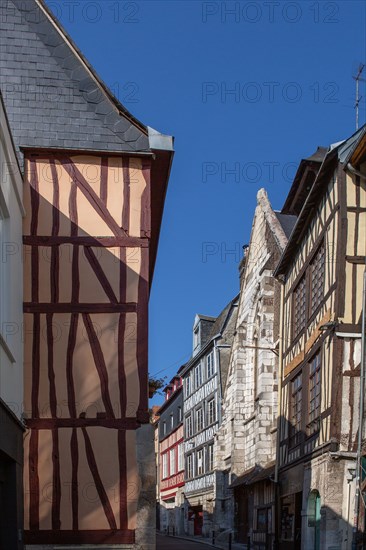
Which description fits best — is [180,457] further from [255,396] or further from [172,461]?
[255,396]

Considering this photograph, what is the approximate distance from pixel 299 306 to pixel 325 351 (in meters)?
3.97

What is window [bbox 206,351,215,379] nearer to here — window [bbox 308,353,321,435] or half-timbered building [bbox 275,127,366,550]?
half-timbered building [bbox 275,127,366,550]

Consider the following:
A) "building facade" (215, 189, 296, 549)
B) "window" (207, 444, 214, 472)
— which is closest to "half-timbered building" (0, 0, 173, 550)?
"building facade" (215, 189, 296, 549)

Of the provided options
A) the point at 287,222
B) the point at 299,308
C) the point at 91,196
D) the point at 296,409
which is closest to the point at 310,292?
the point at 299,308

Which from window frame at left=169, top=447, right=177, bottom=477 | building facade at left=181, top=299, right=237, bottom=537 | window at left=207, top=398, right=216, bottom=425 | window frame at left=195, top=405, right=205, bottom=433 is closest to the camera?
building facade at left=181, top=299, right=237, bottom=537

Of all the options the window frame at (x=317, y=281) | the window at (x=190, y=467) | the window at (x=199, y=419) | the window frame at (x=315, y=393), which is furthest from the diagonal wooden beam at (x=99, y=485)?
the window at (x=190, y=467)

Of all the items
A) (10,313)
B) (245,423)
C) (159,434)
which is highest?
(10,313)

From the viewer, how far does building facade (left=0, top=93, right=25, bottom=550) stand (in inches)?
345

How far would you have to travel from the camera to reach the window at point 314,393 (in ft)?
54.0

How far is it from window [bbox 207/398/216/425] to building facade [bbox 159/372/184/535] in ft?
29.5

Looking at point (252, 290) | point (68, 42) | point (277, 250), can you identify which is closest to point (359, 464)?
point (68, 42)

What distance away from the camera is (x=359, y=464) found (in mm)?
14312

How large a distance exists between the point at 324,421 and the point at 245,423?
13.9 meters

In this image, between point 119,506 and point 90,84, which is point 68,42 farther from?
point 119,506
